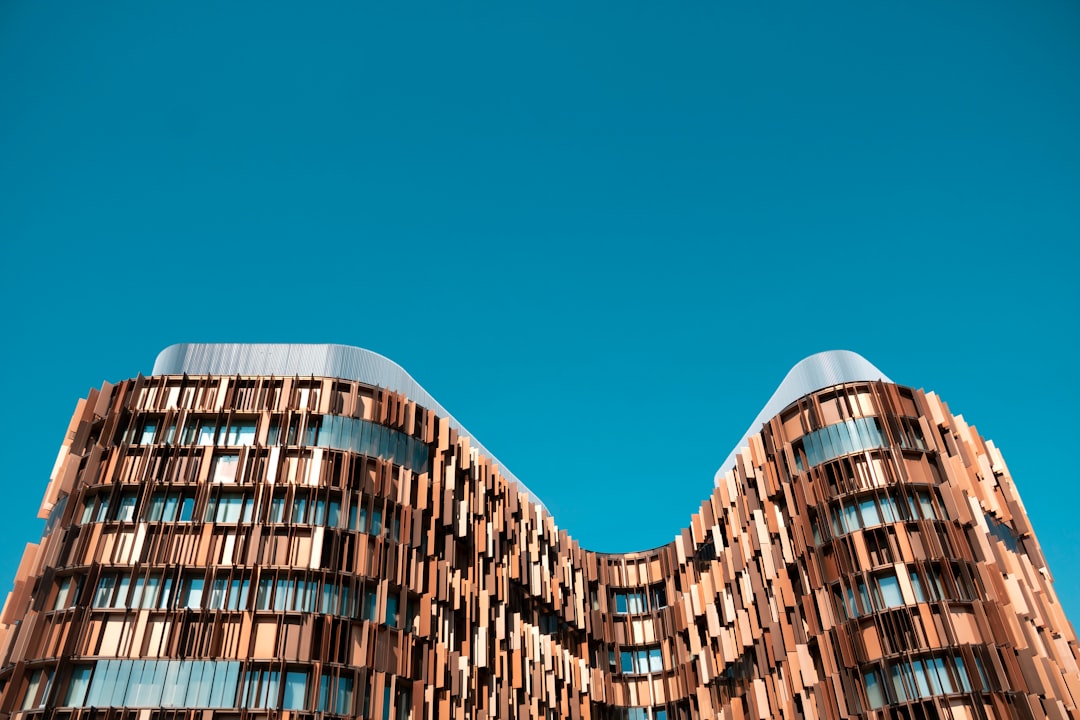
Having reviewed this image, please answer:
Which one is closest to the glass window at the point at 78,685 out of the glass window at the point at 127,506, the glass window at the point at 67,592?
the glass window at the point at 67,592

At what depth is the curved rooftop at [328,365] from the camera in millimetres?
63781

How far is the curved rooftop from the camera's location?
209 feet

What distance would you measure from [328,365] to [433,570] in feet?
57.3

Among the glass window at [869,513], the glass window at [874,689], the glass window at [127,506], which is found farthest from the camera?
the glass window at [869,513]

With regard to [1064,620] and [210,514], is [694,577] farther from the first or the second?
[210,514]

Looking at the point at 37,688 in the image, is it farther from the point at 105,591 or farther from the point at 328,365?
the point at 328,365

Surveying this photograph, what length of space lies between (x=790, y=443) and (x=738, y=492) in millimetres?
8586

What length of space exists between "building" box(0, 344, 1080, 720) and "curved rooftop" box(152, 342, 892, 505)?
0.20 metres

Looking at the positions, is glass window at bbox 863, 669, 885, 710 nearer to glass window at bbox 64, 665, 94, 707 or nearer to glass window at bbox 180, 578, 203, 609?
glass window at bbox 180, 578, 203, 609

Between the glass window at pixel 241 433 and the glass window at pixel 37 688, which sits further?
the glass window at pixel 241 433

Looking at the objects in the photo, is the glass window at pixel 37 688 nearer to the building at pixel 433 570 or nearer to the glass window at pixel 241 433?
the building at pixel 433 570

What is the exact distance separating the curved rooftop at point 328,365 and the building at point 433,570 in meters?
0.20

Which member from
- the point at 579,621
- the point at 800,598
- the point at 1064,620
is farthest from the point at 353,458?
the point at 1064,620

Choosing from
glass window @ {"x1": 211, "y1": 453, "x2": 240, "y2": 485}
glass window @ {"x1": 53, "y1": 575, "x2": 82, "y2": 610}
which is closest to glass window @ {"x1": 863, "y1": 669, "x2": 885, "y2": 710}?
glass window @ {"x1": 211, "y1": 453, "x2": 240, "y2": 485}
